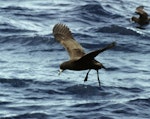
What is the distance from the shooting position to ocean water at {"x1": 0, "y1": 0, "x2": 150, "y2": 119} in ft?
51.7

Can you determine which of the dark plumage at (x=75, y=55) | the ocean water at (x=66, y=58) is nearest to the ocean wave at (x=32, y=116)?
the ocean water at (x=66, y=58)

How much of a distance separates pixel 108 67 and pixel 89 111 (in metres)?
3.71

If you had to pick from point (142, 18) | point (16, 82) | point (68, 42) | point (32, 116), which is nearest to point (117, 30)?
point (142, 18)

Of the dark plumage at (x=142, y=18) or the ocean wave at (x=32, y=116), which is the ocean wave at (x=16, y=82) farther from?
the dark plumage at (x=142, y=18)

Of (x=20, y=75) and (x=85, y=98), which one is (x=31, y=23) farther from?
(x=85, y=98)

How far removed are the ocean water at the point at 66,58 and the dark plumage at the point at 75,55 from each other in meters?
1.32

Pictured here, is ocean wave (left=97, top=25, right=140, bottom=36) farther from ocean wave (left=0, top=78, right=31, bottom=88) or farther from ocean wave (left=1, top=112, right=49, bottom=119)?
ocean wave (left=1, top=112, right=49, bottom=119)

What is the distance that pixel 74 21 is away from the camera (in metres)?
23.8

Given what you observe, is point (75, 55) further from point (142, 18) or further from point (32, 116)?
point (142, 18)

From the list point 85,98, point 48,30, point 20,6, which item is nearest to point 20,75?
point 85,98

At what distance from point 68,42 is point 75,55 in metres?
0.95

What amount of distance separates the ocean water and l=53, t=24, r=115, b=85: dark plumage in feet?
4.32

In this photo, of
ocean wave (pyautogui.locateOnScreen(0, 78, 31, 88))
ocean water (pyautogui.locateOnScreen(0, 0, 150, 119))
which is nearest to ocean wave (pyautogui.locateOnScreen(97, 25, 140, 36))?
ocean water (pyautogui.locateOnScreen(0, 0, 150, 119))

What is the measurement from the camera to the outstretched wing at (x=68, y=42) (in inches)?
582
